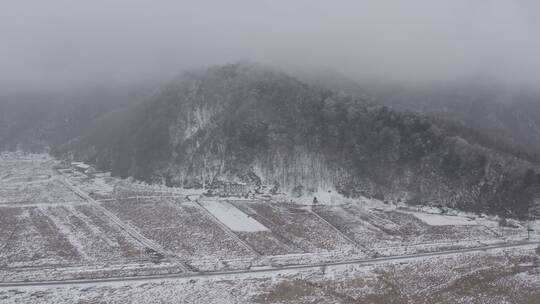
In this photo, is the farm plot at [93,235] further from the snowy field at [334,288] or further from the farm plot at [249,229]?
the farm plot at [249,229]

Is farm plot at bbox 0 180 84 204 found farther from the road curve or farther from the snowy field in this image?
the snowy field

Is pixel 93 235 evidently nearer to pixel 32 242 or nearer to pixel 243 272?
pixel 32 242

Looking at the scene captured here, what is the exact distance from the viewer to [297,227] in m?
69.6

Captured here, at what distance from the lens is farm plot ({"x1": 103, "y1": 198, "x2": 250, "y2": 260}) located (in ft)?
191

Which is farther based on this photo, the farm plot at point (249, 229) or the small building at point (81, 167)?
the small building at point (81, 167)

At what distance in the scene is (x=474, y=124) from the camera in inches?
5217

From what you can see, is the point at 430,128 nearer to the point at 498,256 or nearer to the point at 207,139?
the point at 498,256

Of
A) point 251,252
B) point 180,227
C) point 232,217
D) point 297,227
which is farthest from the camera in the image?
point 232,217

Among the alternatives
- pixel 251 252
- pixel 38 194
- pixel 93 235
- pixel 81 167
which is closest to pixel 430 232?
pixel 251 252

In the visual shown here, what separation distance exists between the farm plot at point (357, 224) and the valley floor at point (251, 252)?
0.18 meters

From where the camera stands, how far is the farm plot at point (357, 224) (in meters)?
64.1

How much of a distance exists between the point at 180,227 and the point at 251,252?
1531 cm

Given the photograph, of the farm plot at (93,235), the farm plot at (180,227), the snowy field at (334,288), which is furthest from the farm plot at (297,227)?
the farm plot at (93,235)

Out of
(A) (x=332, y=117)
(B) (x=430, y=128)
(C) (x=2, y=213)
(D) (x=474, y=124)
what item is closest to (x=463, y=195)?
(B) (x=430, y=128)
